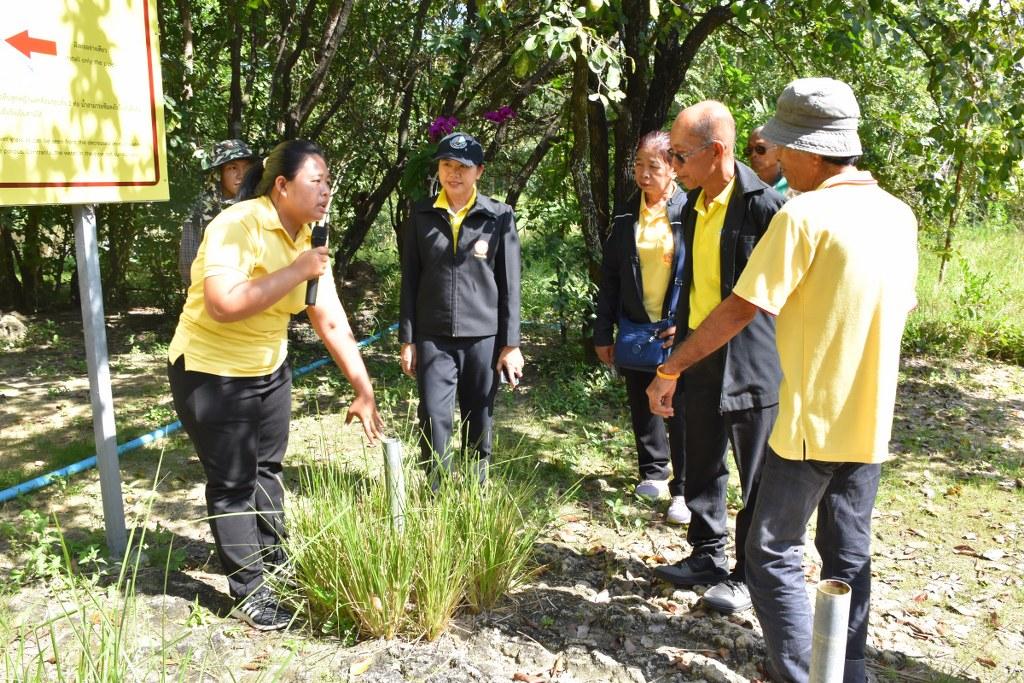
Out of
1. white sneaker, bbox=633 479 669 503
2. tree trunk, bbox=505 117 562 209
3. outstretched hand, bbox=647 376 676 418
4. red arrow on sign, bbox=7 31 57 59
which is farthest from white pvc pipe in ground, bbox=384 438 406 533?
tree trunk, bbox=505 117 562 209

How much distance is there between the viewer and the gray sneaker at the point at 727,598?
3.31m

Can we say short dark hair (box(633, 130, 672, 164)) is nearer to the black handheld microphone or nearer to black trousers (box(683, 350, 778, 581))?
black trousers (box(683, 350, 778, 581))

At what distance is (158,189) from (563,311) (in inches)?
144

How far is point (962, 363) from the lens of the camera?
25.5 ft

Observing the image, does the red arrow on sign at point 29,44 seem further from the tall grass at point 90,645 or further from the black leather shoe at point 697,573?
the black leather shoe at point 697,573

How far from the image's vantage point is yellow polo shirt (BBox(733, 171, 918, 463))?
2293 millimetres

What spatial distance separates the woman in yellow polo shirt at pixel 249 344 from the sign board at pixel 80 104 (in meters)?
0.66

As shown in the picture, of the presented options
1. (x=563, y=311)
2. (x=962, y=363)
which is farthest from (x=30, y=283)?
(x=962, y=363)

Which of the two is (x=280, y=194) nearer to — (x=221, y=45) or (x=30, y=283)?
(x=221, y=45)

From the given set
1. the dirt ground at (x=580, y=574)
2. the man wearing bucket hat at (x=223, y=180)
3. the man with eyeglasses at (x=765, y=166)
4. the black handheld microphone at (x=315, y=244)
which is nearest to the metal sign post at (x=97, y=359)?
the dirt ground at (x=580, y=574)

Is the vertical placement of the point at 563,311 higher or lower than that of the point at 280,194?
lower

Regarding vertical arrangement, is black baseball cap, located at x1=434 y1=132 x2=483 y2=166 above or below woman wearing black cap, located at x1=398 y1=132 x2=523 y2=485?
above

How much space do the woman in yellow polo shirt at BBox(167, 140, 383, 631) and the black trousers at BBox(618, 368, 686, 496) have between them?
5.27 feet

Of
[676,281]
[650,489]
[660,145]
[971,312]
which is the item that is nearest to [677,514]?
[650,489]
